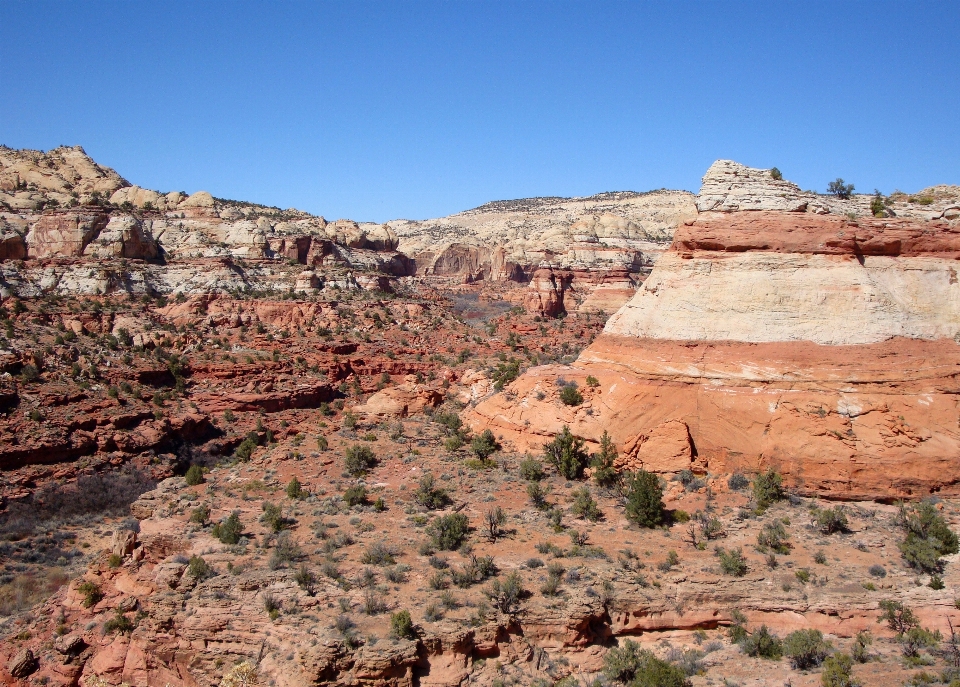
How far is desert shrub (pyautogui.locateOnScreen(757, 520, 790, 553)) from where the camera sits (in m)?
16.6

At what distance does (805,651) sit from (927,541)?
184 inches

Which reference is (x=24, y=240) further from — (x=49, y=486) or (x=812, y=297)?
(x=812, y=297)

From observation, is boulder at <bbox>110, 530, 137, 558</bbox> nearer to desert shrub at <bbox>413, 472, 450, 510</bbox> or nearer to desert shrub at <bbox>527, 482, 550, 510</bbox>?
desert shrub at <bbox>413, 472, 450, 510</bbox>

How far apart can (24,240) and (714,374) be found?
50231mm

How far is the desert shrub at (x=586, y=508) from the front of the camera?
1895 cm

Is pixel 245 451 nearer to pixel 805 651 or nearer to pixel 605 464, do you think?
pixel 605 464

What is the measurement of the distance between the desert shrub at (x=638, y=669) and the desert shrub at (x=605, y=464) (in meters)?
6.30

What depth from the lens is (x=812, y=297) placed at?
19.8 m

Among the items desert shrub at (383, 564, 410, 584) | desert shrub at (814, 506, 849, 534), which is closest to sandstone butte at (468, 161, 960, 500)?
desert shrub at (814, 506, 849, 534)

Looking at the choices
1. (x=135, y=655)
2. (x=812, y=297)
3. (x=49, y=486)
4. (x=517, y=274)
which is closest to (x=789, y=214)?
(x=812, y=297)

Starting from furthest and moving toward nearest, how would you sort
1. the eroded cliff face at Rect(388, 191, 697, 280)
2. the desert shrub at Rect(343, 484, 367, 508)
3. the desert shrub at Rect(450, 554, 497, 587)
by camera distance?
the eroded cliff face at Rect(388, 191, 697, 280) → the desert shrub at Rect(343, 484, 367, 508) → the desert shrub at Rect(450, 554, 497, 587)

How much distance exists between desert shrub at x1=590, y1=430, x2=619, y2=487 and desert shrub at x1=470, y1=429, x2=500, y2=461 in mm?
4048

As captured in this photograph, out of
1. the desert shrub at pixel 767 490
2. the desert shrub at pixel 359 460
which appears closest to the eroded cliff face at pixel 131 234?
the desert shrub at pixel 359 460

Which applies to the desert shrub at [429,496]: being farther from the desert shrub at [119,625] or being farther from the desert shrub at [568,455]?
the desert shrub at [119,625]
